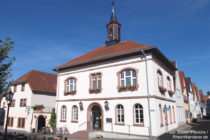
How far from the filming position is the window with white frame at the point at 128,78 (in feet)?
59.3

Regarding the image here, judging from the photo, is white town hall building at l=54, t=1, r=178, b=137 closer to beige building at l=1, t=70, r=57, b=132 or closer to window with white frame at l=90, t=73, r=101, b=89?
window with white frame at l=90, t=73, r=101, b=89

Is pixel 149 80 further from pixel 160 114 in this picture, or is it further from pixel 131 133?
pixel 131 133

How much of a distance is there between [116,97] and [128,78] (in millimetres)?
2277

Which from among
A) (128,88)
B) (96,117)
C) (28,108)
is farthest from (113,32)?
(28,108)

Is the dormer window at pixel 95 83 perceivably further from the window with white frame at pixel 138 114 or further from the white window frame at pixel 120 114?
the window with white frame at pixel 138 114

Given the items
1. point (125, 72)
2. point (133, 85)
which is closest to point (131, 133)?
point (133, 85)

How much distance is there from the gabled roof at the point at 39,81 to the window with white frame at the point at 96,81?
41.0ft

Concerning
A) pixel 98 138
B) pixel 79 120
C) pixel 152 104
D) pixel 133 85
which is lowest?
pixel 98 138

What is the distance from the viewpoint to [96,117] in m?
20.2

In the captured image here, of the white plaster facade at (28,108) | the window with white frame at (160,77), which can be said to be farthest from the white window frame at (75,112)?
the window with white frame at (160,77)

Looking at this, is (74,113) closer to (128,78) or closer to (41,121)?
(128,78)

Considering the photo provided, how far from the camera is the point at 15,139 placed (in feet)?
42.4

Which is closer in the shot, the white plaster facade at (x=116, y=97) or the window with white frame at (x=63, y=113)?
the white plaster facade at (x=116, y=97)

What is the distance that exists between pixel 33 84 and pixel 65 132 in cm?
1249
